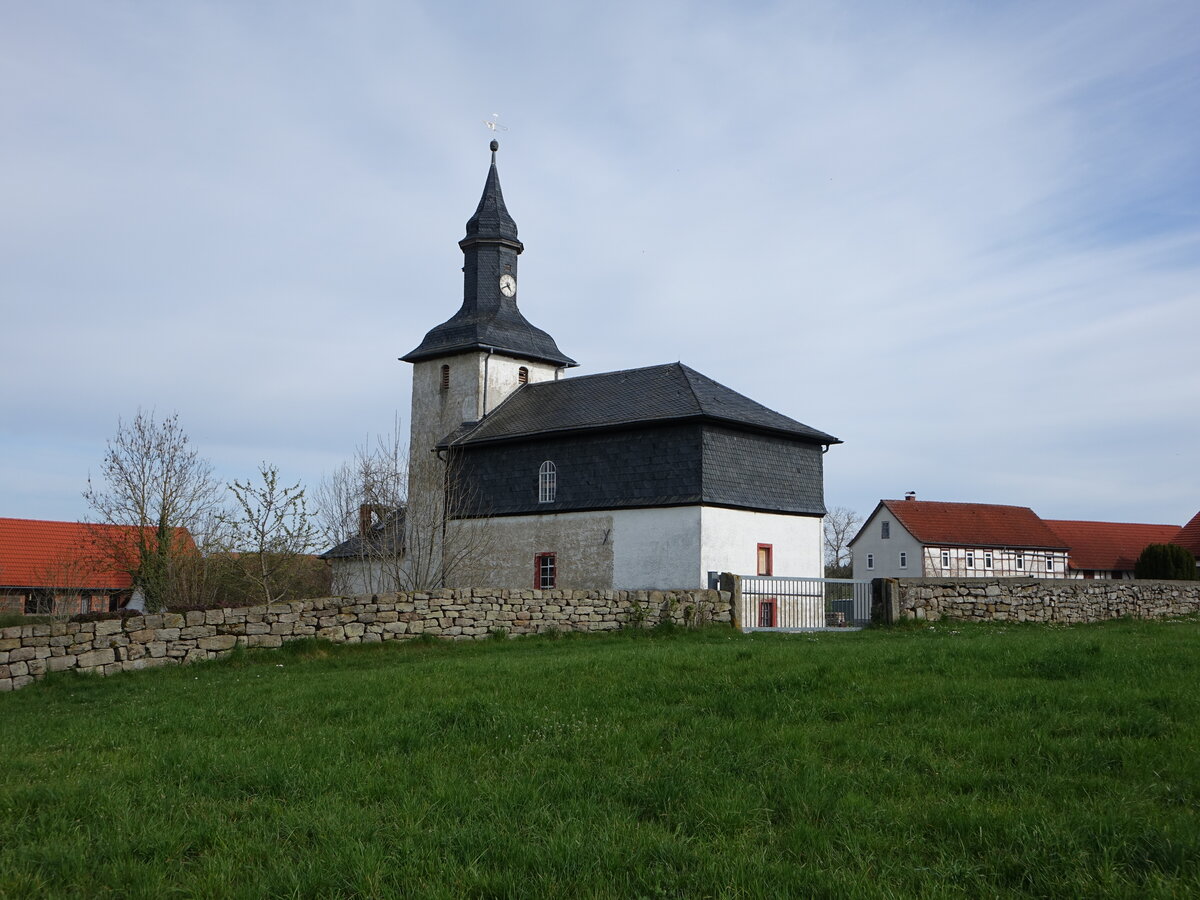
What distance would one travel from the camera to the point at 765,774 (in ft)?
22.2

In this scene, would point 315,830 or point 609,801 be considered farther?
point 609,801

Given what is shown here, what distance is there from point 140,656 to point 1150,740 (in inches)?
571

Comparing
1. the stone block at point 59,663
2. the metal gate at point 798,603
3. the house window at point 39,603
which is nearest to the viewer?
the stone block at point 59,663

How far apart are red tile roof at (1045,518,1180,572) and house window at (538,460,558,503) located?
40.8m

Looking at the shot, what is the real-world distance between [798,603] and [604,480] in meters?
7.47

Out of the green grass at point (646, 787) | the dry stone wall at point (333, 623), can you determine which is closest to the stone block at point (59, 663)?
the dry stone wall at point (333, 623)

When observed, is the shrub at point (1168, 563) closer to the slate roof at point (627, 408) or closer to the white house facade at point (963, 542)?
the white house facade at point (963, 542)

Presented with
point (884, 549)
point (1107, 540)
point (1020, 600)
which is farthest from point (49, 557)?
point (1107, 540)

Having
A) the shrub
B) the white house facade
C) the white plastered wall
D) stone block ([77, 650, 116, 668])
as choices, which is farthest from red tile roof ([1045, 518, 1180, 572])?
stone block ([77, 650, 116, 668])

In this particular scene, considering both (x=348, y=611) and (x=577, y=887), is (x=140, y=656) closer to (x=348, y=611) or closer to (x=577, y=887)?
(x=348, y=611)

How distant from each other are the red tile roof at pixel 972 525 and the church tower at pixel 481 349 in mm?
27735

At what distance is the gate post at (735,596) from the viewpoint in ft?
71.4

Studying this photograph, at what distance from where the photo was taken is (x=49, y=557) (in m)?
46.1

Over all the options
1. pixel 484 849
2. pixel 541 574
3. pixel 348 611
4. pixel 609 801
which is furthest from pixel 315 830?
pixel 541 574
